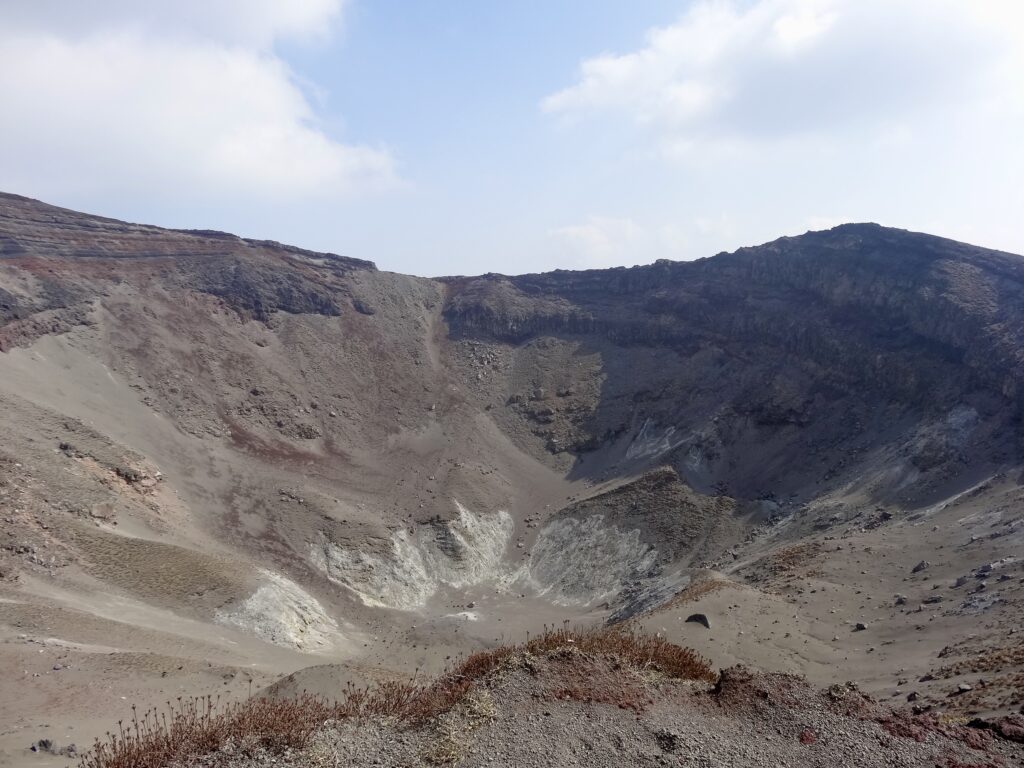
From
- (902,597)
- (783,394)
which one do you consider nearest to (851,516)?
(902,597)

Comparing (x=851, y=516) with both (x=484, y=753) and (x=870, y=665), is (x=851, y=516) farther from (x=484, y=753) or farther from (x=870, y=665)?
(x=484, y=753)

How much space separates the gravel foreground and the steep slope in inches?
151

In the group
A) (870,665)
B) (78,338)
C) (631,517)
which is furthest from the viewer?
(78,338)

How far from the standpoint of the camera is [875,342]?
54.0 meters

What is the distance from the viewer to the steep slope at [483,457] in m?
28.0

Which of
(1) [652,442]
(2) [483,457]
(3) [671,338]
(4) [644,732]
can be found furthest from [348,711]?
(3) [671,338]

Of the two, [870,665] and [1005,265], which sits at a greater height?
[1005,265]

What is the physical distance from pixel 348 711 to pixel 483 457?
150ft

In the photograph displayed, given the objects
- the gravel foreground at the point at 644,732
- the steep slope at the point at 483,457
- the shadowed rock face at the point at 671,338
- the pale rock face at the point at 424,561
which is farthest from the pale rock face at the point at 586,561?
the gravel foreground at the point at 644,732

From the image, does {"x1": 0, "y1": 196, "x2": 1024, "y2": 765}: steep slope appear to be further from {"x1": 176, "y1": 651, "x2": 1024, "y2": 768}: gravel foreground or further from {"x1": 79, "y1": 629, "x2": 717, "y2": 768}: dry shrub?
{"x1": 79, "y1": 629, "x2": 717, "y2": 768}: dry shrub

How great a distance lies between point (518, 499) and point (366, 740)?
143 feet

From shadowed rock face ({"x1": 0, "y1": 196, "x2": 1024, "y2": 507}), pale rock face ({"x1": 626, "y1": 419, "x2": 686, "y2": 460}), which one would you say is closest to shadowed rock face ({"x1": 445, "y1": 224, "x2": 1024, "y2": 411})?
shadowed rock face ({"x1": 0, "y1": 196, "x2": 1024, "y2": 507})

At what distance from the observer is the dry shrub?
1123cm

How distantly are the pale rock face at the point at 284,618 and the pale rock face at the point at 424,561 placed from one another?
12.7 ft
